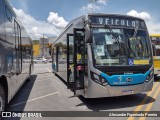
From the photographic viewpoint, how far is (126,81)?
6.51m

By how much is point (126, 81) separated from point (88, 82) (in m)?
1.28

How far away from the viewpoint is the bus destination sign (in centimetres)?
667

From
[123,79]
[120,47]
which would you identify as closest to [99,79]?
[123,79]

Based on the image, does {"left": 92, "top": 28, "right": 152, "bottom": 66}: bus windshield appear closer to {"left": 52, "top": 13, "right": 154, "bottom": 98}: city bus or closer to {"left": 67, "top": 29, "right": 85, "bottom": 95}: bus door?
{"left": 52, "top": 13, "right": 154, "bottom": 98}: city bus

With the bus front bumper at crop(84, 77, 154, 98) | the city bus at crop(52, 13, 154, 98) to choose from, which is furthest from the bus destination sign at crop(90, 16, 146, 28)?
the bus front bumper at crop(84, 77, 154, 98)

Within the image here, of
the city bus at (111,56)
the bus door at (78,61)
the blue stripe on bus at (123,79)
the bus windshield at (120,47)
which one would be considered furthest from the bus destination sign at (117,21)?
the blue stripe on bus at (123,79)

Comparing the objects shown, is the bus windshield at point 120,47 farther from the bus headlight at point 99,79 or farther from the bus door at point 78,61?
the bus door at point 78,61

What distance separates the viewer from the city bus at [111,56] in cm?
630

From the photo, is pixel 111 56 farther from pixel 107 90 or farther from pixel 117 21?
pixel 117 21

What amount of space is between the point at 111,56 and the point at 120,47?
497 mm

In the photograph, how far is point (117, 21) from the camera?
6.92 meters

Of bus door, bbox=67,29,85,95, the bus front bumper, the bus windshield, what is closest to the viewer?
the bus front bumper

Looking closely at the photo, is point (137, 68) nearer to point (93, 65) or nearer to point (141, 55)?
point (141, 55)

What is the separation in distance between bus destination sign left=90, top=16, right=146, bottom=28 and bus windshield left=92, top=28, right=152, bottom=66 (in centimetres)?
23
